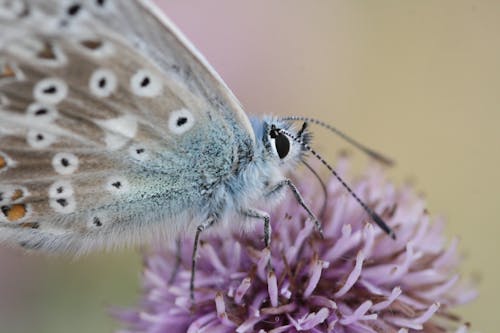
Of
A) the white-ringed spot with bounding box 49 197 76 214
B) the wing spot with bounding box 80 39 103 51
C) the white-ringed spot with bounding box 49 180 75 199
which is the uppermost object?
the wing spot with bounding box 80 39 103 51

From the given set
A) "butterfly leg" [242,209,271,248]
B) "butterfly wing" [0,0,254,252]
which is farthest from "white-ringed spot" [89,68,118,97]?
"butterfly leg" [242,209,271,248]

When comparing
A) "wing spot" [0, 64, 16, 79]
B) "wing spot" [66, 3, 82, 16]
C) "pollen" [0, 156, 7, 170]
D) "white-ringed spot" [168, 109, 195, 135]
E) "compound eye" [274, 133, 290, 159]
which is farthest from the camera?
"compound eye" [274, 133, 290, 159]

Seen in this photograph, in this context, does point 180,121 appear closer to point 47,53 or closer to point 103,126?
point 103,126

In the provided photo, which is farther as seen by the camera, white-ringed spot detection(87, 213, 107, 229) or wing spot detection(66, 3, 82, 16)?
white-ringed spot detection(87, 213, 107, 229)

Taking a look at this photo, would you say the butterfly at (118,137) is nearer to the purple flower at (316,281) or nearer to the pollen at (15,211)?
the pollen at (15,211)

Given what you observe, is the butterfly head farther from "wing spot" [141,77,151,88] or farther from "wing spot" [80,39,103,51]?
"wing spot" [80,39,103,51]

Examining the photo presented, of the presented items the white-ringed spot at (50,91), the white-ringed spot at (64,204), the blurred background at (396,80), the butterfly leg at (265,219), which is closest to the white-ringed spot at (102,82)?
the white-ringed spot at (50,91)

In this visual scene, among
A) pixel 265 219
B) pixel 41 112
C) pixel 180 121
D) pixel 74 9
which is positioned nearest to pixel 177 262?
pixel 265 219

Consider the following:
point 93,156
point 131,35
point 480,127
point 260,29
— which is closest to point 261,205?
point 93,156
